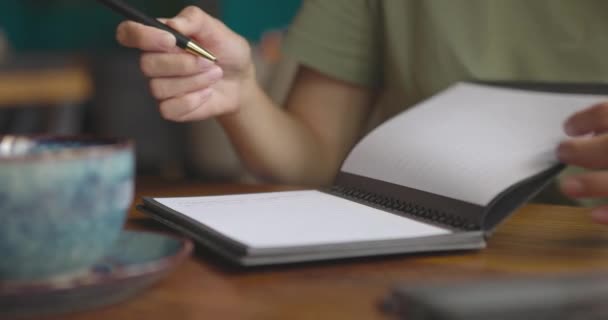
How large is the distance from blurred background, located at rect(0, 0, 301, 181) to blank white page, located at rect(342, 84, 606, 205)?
889 millimetres

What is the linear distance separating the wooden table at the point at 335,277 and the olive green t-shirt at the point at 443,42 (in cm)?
47

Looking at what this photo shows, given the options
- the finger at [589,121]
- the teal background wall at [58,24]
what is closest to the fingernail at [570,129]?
the finger at [589,121]

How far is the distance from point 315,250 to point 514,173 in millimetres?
195

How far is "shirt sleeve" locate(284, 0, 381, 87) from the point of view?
123 centimetres

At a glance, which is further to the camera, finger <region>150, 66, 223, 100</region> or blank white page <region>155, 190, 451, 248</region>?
finger <region>150, 66, 223, 100</region>

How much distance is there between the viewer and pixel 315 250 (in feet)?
1.67

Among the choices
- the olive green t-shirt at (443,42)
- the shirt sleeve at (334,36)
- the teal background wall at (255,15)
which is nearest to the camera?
the olive green t-shirt at (443,42)

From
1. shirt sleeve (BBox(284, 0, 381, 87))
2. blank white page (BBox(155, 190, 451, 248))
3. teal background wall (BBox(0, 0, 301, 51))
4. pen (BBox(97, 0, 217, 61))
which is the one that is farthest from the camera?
teal background wall (BBox(0, 0, 301, 51))

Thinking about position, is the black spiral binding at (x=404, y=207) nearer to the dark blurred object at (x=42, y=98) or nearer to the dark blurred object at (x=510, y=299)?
the dark blurred object at (x=510, y=299)

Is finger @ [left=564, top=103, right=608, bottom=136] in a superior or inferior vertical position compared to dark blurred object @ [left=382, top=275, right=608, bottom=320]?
superior

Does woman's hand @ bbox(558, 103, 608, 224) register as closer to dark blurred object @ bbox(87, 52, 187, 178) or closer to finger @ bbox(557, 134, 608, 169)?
finger @ bbox(557, 134, 608, 169)

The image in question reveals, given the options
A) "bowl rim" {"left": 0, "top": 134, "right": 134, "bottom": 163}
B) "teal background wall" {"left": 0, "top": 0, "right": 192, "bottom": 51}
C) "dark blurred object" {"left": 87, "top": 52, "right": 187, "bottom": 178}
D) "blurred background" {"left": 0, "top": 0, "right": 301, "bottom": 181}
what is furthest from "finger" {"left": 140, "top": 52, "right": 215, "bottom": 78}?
"teal background wall" {"left": 0, "top": 0, "right": 192, "bottom": 51}

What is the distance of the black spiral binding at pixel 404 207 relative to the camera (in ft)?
1.97

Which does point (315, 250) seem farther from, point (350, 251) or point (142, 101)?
point (142, 101)
